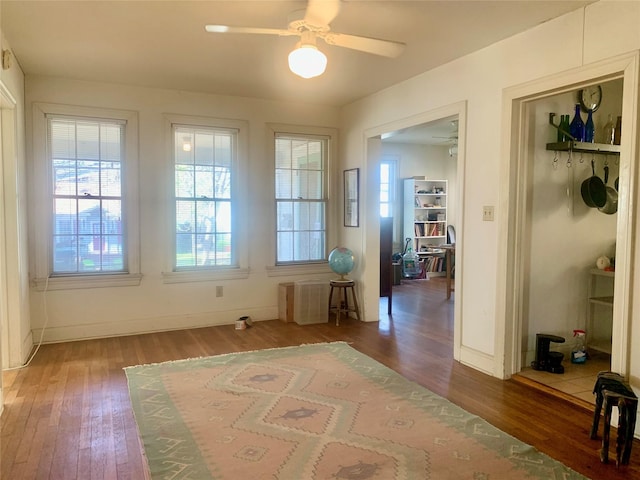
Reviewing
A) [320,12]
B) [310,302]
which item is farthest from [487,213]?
[310,302]

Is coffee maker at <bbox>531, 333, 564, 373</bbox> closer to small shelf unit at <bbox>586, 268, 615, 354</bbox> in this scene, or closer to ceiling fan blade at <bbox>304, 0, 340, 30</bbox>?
small shelf unit at <bbox>586, 268, 615, 354</bbox>

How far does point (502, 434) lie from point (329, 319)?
3105mm

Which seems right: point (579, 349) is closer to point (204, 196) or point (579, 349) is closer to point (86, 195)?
point (204, 196)

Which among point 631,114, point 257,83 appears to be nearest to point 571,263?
point 631,114

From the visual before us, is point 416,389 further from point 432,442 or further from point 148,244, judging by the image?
point 148,244

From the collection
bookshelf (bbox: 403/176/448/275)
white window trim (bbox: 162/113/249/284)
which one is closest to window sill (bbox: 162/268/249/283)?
white window trim (bbox: 162/113/249/284)

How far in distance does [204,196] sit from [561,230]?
369 cm

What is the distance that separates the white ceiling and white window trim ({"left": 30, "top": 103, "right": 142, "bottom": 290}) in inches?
14.0

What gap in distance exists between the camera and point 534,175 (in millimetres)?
3732

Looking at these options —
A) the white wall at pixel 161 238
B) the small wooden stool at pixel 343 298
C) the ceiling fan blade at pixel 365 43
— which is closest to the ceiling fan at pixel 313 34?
the ceiling fan blade at pixel 365 43

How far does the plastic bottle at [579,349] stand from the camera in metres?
3.90

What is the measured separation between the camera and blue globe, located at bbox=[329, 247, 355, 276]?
547cm

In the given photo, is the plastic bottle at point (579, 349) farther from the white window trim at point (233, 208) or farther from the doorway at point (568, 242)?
the white window trim at point (233, 208)

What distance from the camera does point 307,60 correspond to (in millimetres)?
2686
